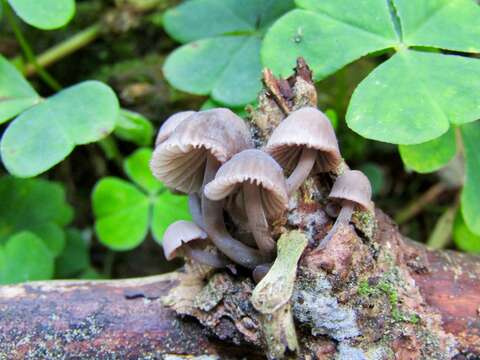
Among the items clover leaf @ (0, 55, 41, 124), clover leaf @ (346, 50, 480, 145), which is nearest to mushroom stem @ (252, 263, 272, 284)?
clover leaf @ (346, 50, 480, 145)

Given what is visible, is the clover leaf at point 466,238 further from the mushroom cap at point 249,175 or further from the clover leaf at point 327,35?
the mushroom cap at point 249,175

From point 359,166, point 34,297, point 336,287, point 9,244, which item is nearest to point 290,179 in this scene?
point 336,287

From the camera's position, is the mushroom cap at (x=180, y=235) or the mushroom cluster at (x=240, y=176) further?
the mushroom cap at (x=180, y=235)

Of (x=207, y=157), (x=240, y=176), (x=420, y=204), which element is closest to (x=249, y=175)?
(x=240, y=176)

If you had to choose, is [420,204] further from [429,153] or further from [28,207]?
[28,207]

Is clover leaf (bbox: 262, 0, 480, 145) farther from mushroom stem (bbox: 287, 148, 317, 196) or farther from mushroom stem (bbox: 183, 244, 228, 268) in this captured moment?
mushroom stem (bbox: 183, 244, 228, 268)

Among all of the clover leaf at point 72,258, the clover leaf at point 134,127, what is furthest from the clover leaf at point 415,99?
the clover leaf at point 72,258
